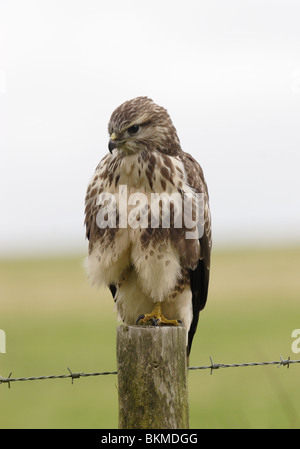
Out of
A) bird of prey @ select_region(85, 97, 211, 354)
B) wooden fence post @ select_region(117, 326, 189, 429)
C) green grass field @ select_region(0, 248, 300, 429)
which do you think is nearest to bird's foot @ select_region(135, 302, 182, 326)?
bird of prey @ select_region(85, 97, 211, 354)

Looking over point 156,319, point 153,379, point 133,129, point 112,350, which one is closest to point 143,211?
point 133,129

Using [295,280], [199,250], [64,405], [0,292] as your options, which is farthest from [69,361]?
[295,280]

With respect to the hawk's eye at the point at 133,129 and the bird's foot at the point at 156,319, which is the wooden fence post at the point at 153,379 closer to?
the bird's foot at the point at 156,319

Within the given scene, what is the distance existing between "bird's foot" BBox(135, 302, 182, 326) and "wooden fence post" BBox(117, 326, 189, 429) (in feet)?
4.85

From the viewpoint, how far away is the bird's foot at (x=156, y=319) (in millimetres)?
6211

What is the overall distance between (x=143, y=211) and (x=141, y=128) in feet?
2.12

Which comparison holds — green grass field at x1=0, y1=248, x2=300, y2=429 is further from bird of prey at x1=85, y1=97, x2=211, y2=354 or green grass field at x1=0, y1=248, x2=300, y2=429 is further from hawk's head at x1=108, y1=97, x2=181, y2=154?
hawk's head at x1=108, y1=97, x2=181, y2=154

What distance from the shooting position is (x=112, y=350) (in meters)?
20.4

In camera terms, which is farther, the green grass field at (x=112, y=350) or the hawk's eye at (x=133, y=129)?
the green grass field at (x=112, y=350)

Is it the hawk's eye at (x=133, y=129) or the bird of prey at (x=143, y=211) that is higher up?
the hawk's eye at (x=133, y=129)

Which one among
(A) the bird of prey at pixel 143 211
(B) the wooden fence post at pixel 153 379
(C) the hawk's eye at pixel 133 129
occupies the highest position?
(C) the hawk's eye at pixel 133 129

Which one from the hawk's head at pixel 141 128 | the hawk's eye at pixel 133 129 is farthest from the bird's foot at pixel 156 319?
the hawk's eye at pixel 133 129

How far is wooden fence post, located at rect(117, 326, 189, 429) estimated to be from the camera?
464 cm

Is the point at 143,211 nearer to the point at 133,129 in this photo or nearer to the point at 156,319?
the point at 133,129
